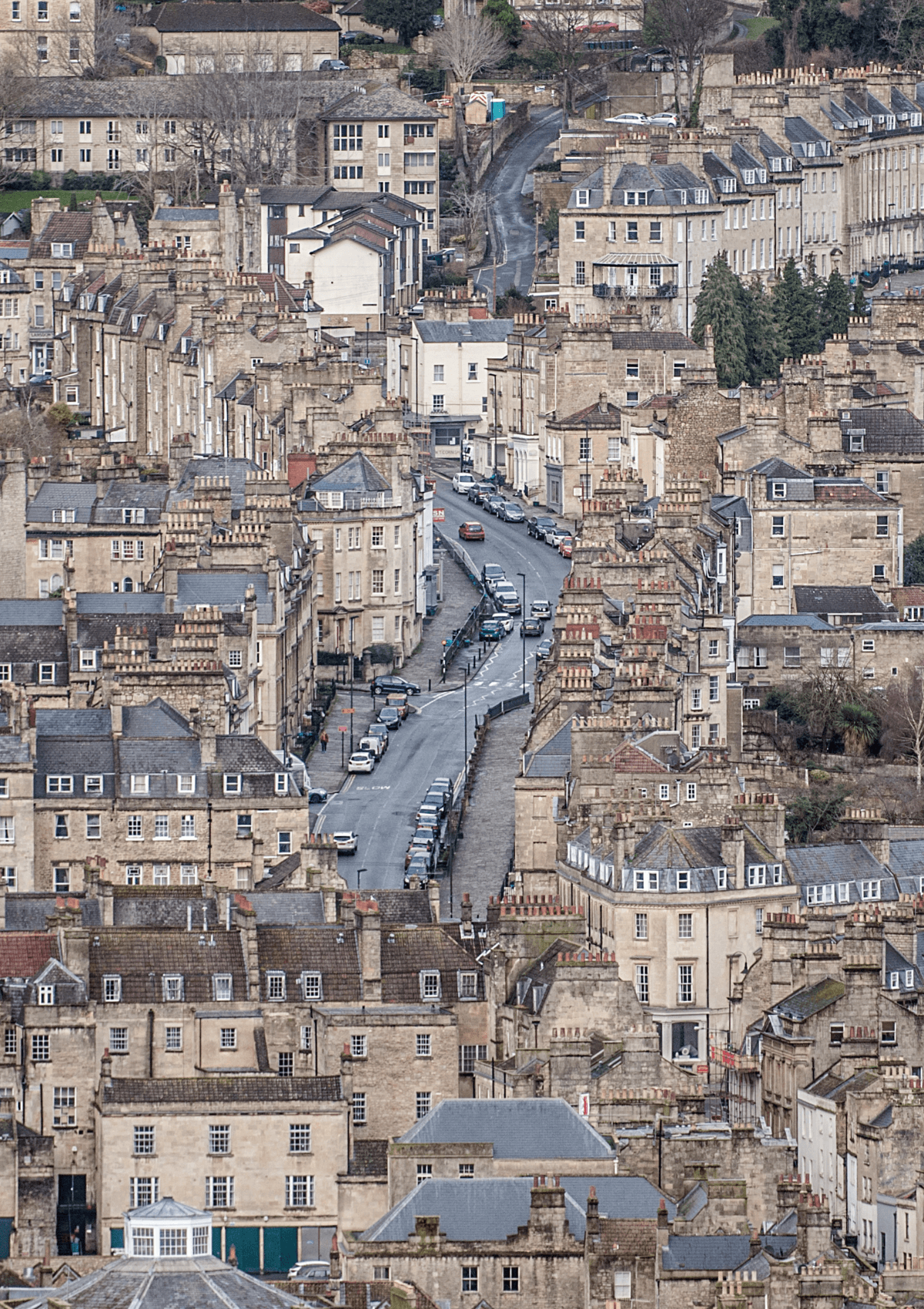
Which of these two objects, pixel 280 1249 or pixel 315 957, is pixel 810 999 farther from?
pixel 280 1249

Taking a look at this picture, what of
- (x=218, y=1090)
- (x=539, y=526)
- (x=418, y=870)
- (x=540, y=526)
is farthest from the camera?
(x=539, y=526)

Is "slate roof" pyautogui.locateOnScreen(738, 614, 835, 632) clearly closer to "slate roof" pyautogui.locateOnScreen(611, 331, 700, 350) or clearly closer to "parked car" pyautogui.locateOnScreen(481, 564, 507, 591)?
"parked car" pyautogui.locateOnScreen(481, 564, 507, 591)

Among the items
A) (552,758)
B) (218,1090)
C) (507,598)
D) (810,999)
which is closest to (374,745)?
(552,758)

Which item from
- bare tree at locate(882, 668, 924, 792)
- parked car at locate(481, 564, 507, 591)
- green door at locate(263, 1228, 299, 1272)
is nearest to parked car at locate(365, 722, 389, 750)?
bare tree at locate(882, 668, 924, 792)

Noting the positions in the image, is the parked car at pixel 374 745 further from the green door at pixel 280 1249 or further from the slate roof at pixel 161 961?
the green door at pixel 280 1249

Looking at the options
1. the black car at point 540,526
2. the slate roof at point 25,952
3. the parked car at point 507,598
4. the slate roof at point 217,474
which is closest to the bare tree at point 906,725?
the parked car at point 507,598

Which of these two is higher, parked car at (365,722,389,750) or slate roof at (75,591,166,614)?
slate roof at (75,591,166,614)
